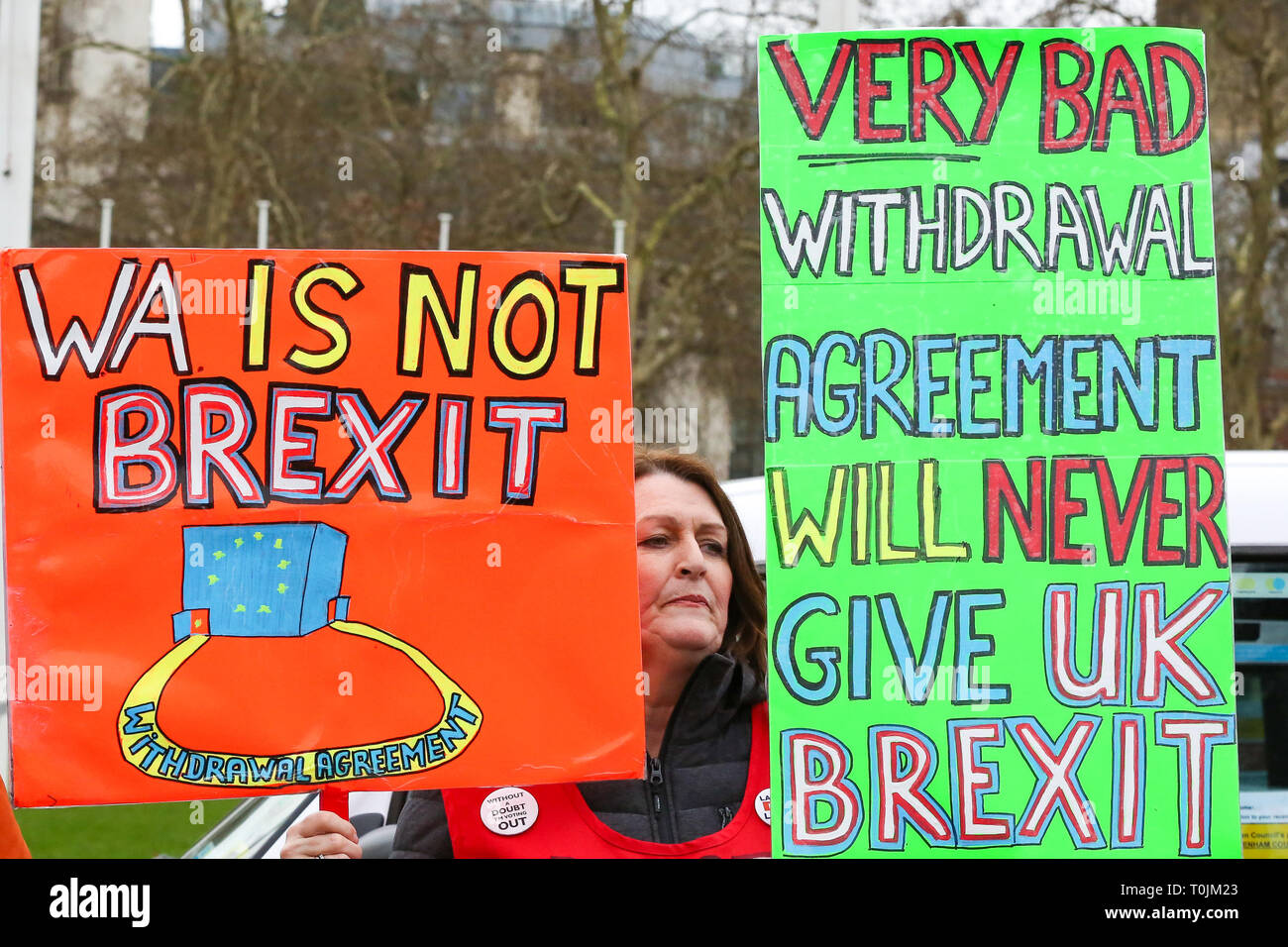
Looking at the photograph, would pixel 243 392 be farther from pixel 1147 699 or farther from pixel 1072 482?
pixel 1147 699

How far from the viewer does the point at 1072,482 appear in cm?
224

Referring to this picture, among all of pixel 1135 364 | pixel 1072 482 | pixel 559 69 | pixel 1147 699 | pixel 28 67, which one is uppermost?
pixel 559 69

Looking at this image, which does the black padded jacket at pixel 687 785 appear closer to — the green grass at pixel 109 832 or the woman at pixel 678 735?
the woman at pixel 678 735

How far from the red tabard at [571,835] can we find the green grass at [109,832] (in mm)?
3152

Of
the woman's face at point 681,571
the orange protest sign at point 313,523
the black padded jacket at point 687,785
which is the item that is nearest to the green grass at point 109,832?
the black padded jacket at point 687,785

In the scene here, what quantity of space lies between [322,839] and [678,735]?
60 centimetres

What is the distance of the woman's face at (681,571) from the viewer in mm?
2400

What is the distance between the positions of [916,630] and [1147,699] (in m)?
0.37

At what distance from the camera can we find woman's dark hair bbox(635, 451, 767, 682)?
97.2 inches

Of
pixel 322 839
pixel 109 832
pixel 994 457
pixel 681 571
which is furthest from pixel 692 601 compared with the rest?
pixel 109 832

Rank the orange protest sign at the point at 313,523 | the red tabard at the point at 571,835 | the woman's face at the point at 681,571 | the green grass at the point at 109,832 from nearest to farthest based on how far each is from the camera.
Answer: the orange protest sign at the point at 313,523 → the red tabard at the point at 571,835 → the woman's face at the point at 681,571 → the green grass at the point at 109,832

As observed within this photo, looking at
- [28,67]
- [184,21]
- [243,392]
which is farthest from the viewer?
[184,21]
